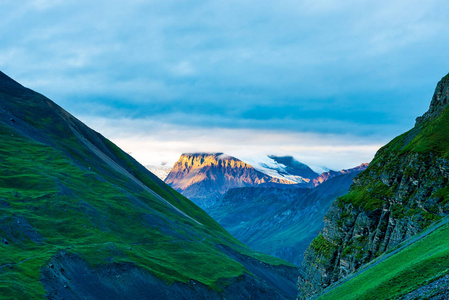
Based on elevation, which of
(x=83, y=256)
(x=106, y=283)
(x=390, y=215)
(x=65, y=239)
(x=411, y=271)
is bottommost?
(x=106, y=283)

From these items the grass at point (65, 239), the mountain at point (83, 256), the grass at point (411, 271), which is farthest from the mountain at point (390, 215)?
the grass at point (65, 239)

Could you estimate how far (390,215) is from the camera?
96.4 m

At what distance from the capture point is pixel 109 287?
425 feet

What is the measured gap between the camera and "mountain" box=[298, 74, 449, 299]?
227 feet

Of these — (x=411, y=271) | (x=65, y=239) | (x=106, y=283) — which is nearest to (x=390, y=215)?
(x=411, y=271)

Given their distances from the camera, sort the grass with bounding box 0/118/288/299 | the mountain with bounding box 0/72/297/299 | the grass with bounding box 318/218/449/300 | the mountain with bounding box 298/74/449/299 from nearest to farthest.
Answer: the grass with bounding box 318/218/449/300 < the mountain with bounding box 298/74/449/299 < the grass with bounding box 0/118/288/299 < the mountain with bounding box 0/72/297/299

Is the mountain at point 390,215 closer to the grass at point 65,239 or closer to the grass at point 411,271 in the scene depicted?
the grass at point 411,271

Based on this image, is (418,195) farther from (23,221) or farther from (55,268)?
(23,221)

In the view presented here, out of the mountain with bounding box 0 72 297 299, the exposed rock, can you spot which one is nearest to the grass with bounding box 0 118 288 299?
the mountain with bounding box 0 72 297 299

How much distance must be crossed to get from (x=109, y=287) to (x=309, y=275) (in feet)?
207

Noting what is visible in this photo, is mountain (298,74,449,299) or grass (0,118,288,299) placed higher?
mountain (298,74,449,299)

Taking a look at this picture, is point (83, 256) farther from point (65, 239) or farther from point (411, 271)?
point (411, 271)

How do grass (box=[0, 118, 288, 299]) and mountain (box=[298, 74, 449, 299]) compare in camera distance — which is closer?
mountain (box=[298, 74, 449, 299])

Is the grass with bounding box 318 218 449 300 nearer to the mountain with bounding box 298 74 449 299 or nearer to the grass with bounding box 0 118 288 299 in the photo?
the mountain with bounding box 298 74 449 299
